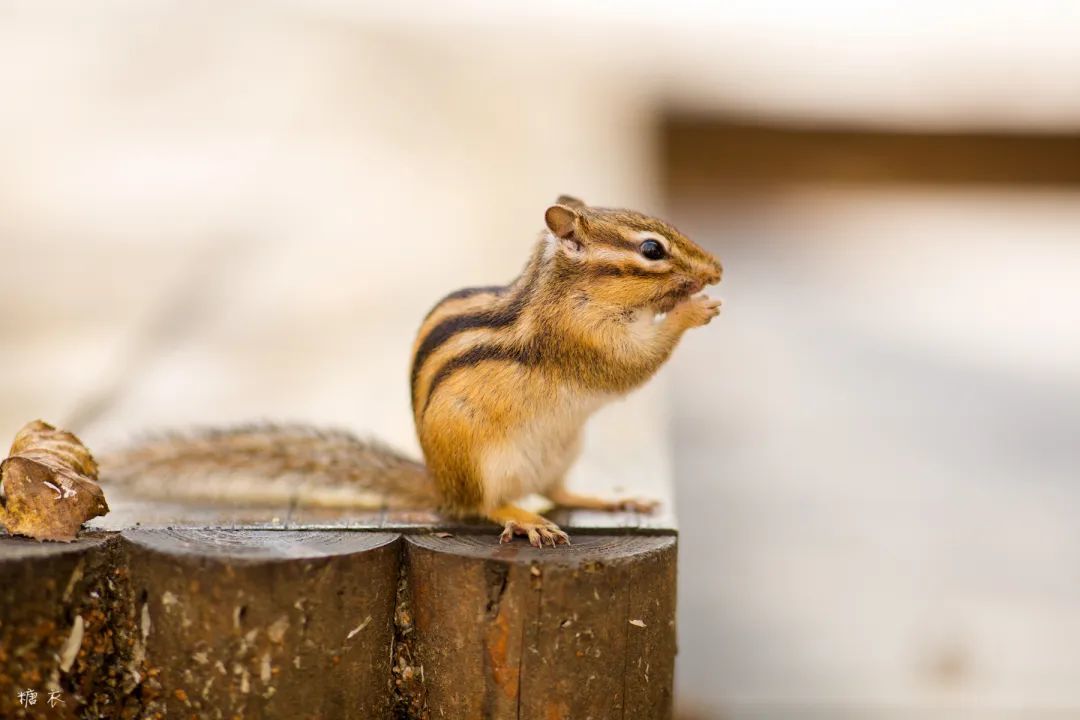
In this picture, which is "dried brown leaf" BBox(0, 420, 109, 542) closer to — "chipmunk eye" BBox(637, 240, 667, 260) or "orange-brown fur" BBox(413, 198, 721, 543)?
"orange-brown fur" BBox(413, 198, 721, 543)

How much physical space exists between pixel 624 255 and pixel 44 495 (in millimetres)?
1118

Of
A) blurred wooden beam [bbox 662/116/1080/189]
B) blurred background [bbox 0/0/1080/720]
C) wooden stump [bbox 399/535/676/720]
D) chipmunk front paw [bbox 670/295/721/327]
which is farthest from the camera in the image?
blurred wooden beam [bbox 662/116/1080/189]

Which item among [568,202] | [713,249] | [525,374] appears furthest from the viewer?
[713,249]

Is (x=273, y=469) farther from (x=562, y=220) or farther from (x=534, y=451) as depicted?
(x=562, y=220)

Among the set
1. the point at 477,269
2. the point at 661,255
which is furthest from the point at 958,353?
the point at 661,255

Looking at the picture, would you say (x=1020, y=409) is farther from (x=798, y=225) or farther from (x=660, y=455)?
(x=660, y=455)

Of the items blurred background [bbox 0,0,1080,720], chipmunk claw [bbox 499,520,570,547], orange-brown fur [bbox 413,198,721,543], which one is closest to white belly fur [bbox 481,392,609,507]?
orange-brown fur [bbox 413,198,721,543]

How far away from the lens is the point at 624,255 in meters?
2.50

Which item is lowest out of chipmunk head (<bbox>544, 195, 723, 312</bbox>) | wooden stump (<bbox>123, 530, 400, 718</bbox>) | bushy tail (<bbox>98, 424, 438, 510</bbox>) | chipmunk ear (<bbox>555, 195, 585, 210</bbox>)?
wooden stump (<bbox>123, 530, 400, 718</bbox>)

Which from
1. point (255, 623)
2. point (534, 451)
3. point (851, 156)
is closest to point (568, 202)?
point (534, 451)

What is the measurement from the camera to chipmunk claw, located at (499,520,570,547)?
227cm

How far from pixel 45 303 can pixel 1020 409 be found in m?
5.30

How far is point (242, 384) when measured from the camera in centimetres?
420

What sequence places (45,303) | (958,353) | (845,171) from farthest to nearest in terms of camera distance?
(845,171), (958,353), (45,303)
